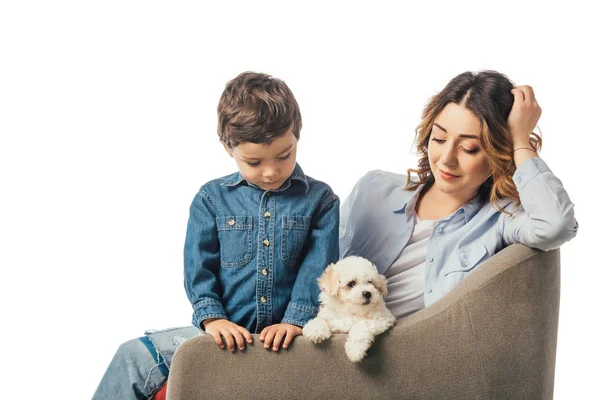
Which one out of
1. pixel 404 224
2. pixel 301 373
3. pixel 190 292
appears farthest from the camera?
pixel 404 224

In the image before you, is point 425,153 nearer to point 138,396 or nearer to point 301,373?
point 301,373

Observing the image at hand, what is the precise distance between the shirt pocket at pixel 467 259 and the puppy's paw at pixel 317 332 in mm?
528

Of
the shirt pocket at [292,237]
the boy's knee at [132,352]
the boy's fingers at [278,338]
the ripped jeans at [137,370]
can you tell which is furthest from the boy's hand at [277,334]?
the boy's knee at [132,352]

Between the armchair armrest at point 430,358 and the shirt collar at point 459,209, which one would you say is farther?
the shirt collar at point 459,209

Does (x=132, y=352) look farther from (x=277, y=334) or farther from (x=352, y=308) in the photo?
(x=352, y=308)

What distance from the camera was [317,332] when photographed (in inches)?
82.5

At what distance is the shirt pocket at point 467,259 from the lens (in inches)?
94.2

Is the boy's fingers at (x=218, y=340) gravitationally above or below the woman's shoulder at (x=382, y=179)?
below

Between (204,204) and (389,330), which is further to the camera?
(204,204)

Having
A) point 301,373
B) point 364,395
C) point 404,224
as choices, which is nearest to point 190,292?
point 301,373

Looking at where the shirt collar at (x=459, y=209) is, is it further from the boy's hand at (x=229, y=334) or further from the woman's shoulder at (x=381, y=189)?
the boy's hand at (x=229, y=334)

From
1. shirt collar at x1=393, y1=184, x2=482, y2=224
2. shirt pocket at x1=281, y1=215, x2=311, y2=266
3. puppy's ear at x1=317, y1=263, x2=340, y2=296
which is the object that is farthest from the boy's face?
shirt collar at x1=393, y1=184, x2=482, y2=224

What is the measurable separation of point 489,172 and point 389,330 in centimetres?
69

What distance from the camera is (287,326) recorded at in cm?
216
